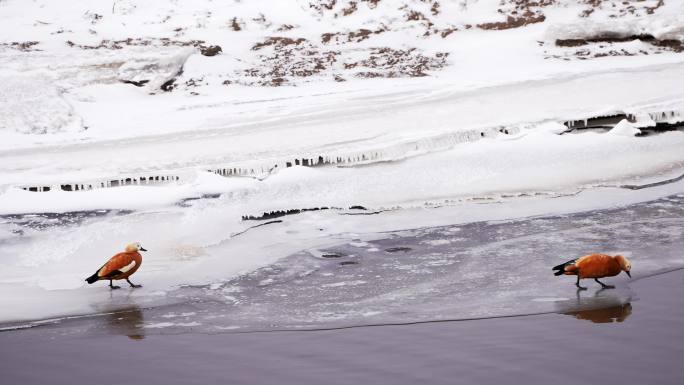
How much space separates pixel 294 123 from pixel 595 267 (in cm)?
535

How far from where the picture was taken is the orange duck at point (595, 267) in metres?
6.77

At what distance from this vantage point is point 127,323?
6.48 metres

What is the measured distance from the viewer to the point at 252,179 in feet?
31.7

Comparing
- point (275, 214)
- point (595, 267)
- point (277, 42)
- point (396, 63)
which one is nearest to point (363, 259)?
point (275, 214)

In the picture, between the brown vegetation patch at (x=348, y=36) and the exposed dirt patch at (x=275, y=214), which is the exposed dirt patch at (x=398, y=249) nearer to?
the exposed dirt patch at (x=275, y=214)

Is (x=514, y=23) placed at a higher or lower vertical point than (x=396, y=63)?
higher

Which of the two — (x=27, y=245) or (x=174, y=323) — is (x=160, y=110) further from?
(x=174, y=323)

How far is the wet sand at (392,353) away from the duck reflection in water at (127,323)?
2cm

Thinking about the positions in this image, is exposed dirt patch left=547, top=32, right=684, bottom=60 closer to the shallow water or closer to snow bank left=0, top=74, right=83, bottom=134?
the shallow water

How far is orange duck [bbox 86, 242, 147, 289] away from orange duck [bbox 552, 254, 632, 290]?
3.68 meters

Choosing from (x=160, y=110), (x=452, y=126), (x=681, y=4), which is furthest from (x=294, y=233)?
(x=681, y=4)

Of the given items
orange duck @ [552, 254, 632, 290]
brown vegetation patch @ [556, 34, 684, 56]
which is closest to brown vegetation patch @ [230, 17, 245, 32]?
brown vegetation patch @ [556, 34, 684, 56]

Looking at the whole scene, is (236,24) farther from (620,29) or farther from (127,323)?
(127,323)

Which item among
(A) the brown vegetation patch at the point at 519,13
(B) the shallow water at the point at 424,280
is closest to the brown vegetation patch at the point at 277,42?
(A) the brown vegetation patch at the point at 519,13
